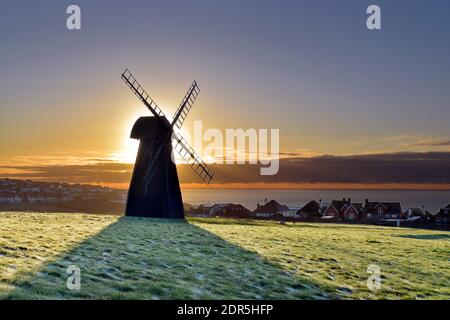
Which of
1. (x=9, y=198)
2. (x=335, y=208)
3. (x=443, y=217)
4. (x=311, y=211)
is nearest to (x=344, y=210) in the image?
(x=335, y=208)

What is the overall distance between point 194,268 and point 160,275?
2041 mm

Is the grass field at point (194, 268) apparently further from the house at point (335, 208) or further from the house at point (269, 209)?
the house at point (269, 209)

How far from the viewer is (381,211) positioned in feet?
331

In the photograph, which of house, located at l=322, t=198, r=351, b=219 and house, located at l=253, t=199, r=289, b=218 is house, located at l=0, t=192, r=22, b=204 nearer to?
house, located at l=253, t=199, r=289, b=218

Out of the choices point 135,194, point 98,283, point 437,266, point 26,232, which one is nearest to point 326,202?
point 135,194

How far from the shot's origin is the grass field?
44.1 ft

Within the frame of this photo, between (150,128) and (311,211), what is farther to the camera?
(311,211)

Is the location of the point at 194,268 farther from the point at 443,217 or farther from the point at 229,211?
the point at 443,217

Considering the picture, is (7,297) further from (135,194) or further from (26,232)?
(135,194)

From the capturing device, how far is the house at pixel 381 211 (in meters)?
100

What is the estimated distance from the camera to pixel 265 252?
22844 millimetres

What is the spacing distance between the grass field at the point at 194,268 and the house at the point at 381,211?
7651 cm

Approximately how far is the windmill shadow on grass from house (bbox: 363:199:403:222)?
83.9 m

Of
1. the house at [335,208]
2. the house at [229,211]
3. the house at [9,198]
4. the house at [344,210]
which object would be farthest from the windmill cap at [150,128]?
the house at [9,198]
